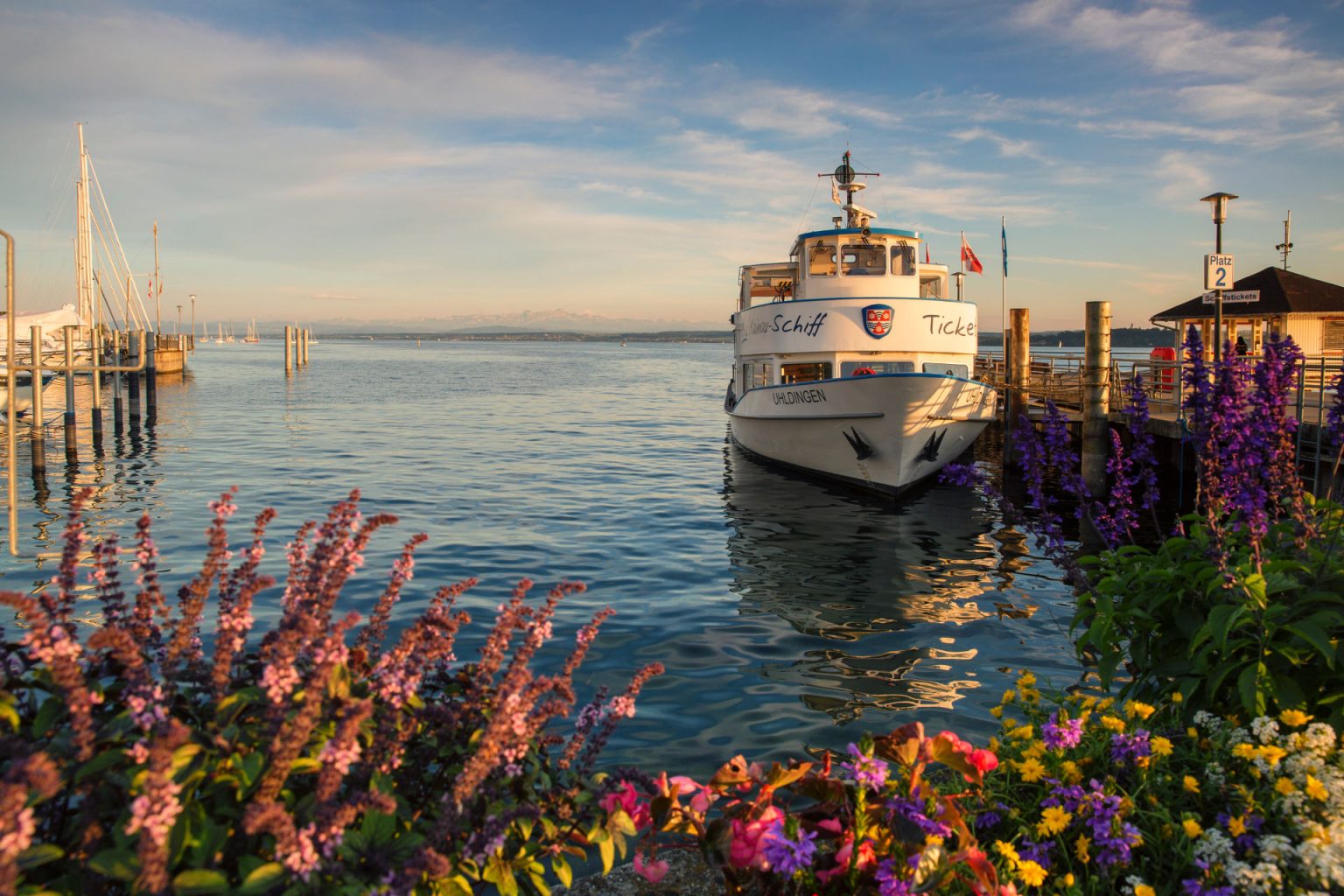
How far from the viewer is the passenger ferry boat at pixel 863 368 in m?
18.6

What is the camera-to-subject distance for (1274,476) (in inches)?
192

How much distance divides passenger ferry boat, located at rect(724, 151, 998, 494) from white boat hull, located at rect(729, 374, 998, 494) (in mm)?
24

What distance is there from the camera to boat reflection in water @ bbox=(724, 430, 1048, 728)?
8.46 metres

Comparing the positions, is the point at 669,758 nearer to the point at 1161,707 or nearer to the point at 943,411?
the point at 1161,707

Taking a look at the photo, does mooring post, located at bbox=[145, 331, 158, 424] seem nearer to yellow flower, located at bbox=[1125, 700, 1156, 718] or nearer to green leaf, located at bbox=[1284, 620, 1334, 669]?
yellow flower, located at bbox=[1125, 700, 1156, 718]

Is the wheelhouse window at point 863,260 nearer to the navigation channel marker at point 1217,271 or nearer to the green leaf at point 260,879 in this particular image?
the navigation channel marker at point 1217,271

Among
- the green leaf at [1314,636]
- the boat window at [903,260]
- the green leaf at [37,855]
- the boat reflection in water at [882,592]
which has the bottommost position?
the boat reflection in water at [882,592]

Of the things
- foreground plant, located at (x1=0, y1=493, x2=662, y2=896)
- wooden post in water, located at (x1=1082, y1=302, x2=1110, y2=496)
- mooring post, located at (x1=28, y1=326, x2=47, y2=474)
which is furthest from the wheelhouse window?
foreground plant, located at (x1=0, y1=493, x2=662, y2=896)

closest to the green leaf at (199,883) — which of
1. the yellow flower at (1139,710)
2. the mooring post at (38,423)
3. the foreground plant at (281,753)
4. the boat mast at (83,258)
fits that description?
the foreground plant at (281,753)

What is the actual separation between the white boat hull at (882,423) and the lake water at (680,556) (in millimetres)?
844

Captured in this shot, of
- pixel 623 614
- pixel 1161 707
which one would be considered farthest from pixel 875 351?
pixel 1161 707

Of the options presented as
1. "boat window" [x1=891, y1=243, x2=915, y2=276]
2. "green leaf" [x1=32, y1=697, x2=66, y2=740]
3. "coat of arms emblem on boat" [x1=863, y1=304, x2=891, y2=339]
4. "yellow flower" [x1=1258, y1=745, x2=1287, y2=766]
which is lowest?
"yellow flower" [x1=1258, y1=745, x2=1287, y2=766]

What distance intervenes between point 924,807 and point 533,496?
53.4ft

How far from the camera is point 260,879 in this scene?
79.7 inches
